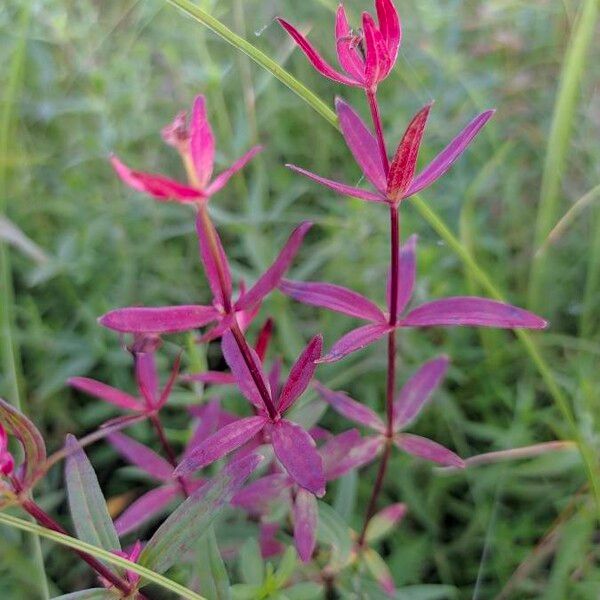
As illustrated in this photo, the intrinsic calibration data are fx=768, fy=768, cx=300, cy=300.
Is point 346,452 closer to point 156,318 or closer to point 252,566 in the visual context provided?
point 252,566

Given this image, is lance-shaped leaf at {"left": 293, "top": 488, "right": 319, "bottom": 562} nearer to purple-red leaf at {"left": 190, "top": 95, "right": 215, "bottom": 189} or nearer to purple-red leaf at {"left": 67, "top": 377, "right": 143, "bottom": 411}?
purple-red leaf at {"left": 67, "top": 377, "right": 143, "bottom": 411}

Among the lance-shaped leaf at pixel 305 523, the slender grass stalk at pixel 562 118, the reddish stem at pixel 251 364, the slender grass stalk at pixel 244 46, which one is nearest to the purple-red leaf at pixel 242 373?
A: the reddish stem at pixel 251 364

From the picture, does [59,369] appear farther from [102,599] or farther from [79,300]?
[102,599]

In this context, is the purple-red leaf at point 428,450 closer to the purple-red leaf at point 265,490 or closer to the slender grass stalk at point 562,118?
the purple-red leaf at point 265,490

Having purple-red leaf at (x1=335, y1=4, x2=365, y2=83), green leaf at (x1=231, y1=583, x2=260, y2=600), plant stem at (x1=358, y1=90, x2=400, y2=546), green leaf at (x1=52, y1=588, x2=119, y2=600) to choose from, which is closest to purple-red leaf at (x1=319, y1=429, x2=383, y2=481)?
plant stem at (x1=358, y1=90, x2=400, y2=546)

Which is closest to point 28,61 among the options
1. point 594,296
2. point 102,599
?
point 594,296

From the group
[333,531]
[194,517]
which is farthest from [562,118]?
[194,517]
